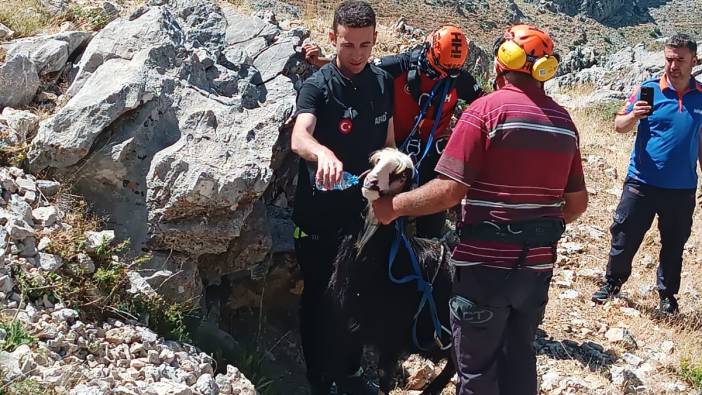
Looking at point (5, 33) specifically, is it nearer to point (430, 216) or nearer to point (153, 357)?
point (153, 357)

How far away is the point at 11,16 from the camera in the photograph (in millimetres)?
4746

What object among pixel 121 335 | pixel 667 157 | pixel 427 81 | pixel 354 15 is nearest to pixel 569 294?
Answer: pixel 667 157

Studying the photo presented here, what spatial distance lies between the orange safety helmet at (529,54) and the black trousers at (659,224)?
2.66 meters

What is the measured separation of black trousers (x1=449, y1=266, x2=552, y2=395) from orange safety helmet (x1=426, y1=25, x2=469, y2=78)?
4.58 ft

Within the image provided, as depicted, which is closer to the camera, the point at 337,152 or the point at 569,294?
the point at 337,152

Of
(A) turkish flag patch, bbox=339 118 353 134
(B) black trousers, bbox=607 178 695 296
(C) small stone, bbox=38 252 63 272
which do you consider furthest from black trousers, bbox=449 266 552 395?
(B) black trousers, bbox=607 178 695 296

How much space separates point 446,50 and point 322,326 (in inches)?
63.4

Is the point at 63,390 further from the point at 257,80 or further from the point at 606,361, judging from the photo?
the point at 606,361

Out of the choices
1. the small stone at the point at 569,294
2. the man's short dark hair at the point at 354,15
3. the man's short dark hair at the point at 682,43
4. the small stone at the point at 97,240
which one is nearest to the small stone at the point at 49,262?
the small stone at the point at 97,240

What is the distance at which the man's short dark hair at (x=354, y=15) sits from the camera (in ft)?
10.8

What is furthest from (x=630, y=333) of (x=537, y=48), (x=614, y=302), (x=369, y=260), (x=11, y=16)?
(x=11, y=16)

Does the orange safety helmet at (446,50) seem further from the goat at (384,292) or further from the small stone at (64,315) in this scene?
the small stone at (64,315)

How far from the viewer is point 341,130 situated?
3.43 metres

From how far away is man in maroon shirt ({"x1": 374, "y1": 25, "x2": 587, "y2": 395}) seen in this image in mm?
2654
